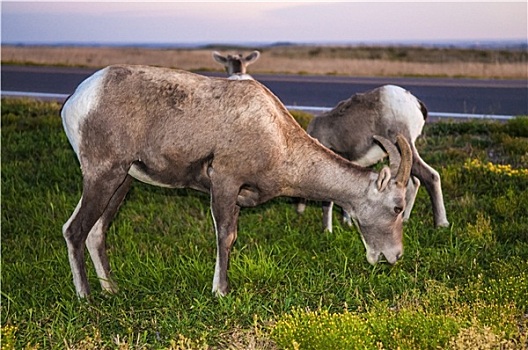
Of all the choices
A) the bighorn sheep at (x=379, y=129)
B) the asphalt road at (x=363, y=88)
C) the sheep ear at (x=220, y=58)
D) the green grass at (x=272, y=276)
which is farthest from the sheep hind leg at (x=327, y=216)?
the asphalt road at (x=363, y=88)

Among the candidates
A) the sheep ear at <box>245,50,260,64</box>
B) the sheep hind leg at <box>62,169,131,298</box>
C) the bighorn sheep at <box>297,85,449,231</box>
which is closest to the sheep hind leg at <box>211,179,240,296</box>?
the sheep hind leg at <box>62,169,131,298</box>

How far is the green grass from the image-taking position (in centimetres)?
478

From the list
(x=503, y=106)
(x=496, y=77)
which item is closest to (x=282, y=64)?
(x=496, y=77)

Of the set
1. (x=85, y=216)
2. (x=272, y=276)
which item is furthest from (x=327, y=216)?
(x=85, y=216)

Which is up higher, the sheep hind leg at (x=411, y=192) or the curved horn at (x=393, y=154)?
the curved horn at (x=393, y=154)

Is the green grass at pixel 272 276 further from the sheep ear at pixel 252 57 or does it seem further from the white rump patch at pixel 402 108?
the sheep ear at pixel 252 57

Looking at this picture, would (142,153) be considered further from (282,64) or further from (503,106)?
(282,64)

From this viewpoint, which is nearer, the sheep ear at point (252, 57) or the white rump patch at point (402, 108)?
the white rump patch at point (402, 108)

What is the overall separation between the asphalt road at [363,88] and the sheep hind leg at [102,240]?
26.5 ft

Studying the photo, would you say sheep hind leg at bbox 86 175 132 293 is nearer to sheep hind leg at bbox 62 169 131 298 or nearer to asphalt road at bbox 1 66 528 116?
sheep hind leg at bbox 62 169 131 298

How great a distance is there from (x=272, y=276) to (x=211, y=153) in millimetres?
1174

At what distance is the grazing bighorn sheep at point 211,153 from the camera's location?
5469 millimetres

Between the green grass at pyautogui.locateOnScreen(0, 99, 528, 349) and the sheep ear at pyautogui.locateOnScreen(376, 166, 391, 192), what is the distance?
787 millimetres

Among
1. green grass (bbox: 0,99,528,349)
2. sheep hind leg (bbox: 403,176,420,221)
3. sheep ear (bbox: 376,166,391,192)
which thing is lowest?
green grass (bbox: 0,99,528,349)
